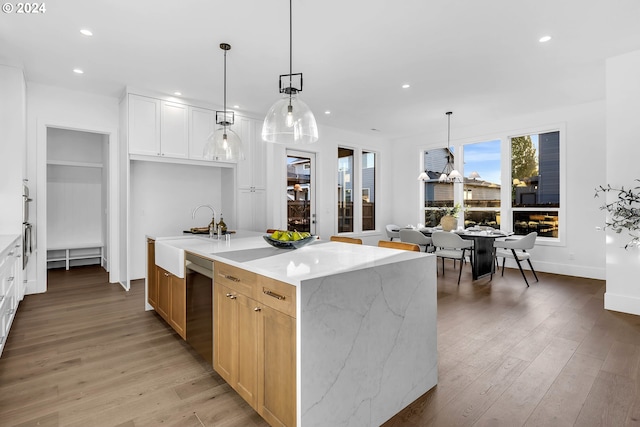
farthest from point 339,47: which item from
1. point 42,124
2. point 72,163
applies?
point 72,163

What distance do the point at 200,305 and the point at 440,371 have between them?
6.11 feet

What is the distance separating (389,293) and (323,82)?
11.4ft

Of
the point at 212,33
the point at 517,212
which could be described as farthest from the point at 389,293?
the point at 517,212

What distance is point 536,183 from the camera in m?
6.10

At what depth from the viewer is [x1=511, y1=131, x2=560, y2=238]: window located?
589cm

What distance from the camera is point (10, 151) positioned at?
13.1 ft

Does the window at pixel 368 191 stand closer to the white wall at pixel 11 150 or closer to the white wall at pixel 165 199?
the white wall at pixel 165 199

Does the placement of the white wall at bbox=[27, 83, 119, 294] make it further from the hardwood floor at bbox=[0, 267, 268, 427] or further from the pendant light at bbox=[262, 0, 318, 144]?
the pendant light at bbox=[262, 0, 318, 144]

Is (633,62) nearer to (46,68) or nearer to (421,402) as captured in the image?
(421,402)

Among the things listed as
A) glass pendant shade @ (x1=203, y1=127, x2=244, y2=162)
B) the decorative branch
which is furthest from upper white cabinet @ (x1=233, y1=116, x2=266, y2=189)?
the decorative branch

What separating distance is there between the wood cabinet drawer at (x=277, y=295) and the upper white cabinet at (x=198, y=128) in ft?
13.1


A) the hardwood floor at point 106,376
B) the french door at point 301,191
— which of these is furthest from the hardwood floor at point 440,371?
the french door at point 301,191

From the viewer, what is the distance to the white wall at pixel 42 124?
4500 mm

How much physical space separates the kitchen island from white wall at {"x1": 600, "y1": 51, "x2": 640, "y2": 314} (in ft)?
9.77
